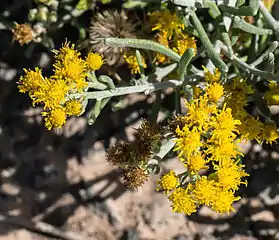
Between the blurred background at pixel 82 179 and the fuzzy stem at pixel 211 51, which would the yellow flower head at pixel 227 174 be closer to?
the fuzzy stem at pixel 211 51

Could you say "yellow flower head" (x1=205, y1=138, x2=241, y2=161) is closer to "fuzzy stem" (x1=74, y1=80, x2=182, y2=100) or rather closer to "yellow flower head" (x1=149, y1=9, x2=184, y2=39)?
"fuzzy stem" (x1=74, y1=80, x2=182, y2=100)

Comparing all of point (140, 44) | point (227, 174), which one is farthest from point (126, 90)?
point (227, 174)

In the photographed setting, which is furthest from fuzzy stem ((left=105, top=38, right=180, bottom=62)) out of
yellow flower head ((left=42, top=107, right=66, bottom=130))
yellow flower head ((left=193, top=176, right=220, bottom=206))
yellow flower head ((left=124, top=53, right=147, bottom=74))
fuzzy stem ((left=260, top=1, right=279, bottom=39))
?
yellow flower head ((left=193, top=176, right=220, bottom=206))

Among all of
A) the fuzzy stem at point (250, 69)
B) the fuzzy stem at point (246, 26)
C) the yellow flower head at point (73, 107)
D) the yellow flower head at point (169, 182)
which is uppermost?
the fuzzy stem at point (246, 26)

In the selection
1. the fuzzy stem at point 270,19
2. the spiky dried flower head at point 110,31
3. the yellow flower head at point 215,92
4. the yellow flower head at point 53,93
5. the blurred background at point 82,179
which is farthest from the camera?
the blurred background at point 82,179

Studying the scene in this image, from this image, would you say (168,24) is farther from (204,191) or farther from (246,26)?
(204,191)

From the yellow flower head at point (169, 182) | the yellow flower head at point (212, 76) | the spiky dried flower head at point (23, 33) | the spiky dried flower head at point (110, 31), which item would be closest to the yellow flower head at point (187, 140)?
the yellow flower head at point (169, 182)
